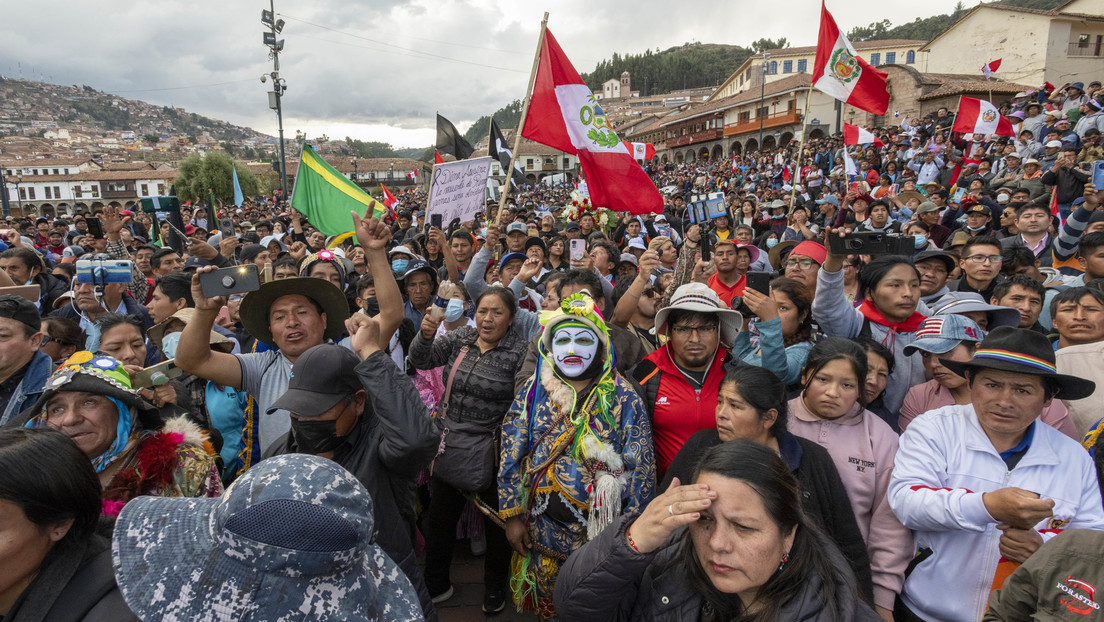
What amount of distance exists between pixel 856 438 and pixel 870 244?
1.32 meters

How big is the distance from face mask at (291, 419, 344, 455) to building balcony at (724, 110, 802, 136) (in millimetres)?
46353

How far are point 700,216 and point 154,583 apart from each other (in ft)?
18.8

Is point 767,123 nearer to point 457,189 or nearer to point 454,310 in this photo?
point 457,189

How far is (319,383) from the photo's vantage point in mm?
2064

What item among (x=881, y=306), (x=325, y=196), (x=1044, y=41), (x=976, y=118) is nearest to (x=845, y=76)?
(x=881, y=306)

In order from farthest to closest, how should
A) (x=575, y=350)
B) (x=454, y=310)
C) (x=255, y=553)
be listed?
1. (x=454, y=310)
2. (x=575, y=350)
3. (x=255, y=553)

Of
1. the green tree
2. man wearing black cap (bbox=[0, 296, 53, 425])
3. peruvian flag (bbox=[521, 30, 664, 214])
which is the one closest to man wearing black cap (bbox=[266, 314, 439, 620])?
man wearing black cap (bbox=[0, 296, 53, 425])

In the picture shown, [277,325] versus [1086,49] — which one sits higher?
[1086,49]

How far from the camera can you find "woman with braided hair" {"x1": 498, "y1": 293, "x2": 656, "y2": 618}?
8.70 feet

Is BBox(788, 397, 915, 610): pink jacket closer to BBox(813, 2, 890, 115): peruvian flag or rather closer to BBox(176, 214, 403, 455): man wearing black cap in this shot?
BBox(176, 214, 403, 455): man wearing black cap

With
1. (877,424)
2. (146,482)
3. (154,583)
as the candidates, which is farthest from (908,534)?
(146,482)

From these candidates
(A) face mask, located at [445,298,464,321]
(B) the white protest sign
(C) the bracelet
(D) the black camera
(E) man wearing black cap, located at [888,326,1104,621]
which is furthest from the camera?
(B) the white protest sign

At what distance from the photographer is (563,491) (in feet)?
8.80

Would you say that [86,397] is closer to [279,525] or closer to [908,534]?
[279,525]
